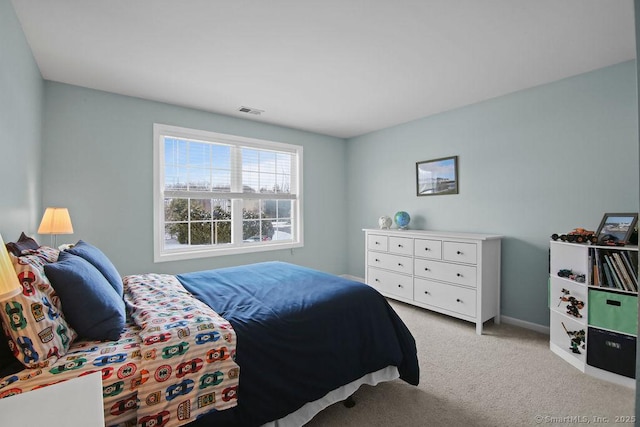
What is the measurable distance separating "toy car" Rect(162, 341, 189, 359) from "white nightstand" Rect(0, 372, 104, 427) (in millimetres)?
321

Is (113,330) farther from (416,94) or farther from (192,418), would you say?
(416,94)

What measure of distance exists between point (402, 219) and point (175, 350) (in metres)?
3.29

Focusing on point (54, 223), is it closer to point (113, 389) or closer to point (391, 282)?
point (113, 389)

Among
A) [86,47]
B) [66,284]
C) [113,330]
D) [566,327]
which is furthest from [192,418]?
[566,327]

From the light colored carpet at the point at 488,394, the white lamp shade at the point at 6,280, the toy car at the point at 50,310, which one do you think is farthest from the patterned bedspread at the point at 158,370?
the light colored carpet at the point at 488,394

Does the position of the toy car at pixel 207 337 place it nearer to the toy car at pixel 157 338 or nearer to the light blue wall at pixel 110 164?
the toy car at pixel 157 338

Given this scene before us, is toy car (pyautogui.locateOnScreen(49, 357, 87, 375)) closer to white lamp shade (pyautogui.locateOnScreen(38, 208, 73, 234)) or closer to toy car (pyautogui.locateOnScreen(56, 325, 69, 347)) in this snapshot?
toy car (pyautogui.locateOnScreen(56, 325, 69, 347))

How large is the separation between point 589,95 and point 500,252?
5.48ft

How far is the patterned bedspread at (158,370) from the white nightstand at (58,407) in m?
0.24

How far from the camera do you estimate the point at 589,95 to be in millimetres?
2719

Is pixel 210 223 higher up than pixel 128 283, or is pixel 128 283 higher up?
pixel 210 223

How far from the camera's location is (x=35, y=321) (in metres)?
1.14

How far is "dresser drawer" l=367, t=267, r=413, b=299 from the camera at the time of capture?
3.69 metres

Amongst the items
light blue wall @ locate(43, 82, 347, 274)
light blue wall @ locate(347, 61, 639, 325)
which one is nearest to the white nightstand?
light blue wall @ locate(43, 82, 347, 274)
